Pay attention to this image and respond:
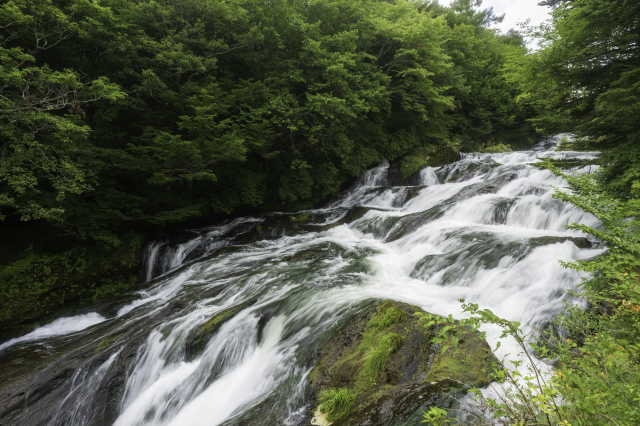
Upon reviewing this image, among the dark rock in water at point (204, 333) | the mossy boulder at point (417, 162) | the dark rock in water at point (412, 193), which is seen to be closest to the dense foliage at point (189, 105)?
the mossy boulder at point (417, 162)

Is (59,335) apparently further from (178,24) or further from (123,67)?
(178,24)

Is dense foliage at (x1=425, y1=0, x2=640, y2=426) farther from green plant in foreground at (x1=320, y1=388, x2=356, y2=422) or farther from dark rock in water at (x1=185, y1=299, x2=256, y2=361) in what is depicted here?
dark rock in water at (x1=185, y1=299, x2=256, y2=361)

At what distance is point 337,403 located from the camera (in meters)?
3.34

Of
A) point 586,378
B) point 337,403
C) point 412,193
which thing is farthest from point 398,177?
point 586,378

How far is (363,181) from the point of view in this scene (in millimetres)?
17094

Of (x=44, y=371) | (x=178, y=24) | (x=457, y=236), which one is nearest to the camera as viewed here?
(x=44, y=371)

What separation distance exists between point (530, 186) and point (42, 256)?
50.0 ft

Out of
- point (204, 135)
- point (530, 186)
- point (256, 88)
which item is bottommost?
point (530, 186)

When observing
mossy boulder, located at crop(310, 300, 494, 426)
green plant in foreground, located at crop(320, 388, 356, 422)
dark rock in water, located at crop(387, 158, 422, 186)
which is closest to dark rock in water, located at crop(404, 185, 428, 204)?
dark rock in water, located at crop(387, 158, 422, 186)

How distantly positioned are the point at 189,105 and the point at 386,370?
9.65m

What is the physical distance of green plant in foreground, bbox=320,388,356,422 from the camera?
3264mm

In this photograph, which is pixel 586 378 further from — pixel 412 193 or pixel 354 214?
pixel 412 193

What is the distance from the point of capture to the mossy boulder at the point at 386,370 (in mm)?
2926

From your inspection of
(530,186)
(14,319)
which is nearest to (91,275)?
(14,319)
